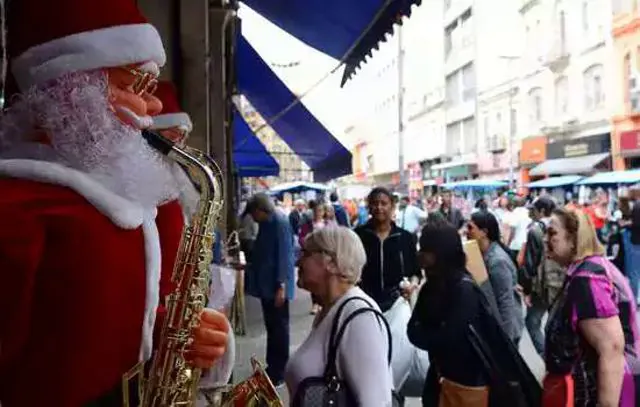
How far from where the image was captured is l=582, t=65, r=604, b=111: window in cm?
2897

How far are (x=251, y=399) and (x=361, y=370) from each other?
1.77 feet

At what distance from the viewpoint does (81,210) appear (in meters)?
1.75

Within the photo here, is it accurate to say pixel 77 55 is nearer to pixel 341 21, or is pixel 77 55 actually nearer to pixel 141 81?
pixel 141 81

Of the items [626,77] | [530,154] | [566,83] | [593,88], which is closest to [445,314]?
[626,77]

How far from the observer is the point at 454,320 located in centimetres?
365

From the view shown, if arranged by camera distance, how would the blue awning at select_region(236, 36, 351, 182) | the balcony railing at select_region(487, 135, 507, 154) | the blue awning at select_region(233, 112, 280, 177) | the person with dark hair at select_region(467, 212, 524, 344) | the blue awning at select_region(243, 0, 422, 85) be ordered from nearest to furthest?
the person with dark hair at select_region(467, 212, 524, 344) → the blue awning at select_region(243, 0, 422, 85) → the blue awning at select_region(236, 36, 351, 182) → the blue awning at select_region(233, 112, 280, 177) → the balcony railing at select_region(487, 135, 507, 154)

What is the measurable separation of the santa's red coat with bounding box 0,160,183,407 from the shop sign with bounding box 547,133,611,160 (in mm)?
28971

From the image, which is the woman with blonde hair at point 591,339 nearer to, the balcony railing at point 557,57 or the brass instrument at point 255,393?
the brass instrument at point 255,393

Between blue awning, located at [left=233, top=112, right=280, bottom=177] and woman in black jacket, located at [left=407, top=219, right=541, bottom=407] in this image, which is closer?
woman in black jacket, located at [left=407, top=219, right=541, bottom=407]

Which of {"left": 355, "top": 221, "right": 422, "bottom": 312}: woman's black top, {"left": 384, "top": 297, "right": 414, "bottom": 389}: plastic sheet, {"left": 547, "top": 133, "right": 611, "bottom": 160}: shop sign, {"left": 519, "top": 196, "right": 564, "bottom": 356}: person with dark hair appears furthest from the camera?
{"left": 547, "top": 133, "right": 611, "bottom": 160}: shop sign

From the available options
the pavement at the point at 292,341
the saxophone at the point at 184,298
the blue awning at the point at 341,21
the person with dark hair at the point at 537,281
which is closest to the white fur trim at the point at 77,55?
the saxophone at the point at 184,298

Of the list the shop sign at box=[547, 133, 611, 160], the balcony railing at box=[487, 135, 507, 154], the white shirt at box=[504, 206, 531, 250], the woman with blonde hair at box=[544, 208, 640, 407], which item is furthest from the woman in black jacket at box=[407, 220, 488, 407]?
the balcony railing at box=[487, 135, 507, 154]

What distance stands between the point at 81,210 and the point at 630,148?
27170 millimetres

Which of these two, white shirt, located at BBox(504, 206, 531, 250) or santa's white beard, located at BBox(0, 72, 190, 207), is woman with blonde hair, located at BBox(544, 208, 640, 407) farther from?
white shirt, located at BBox(504, 206, 531, 250)
